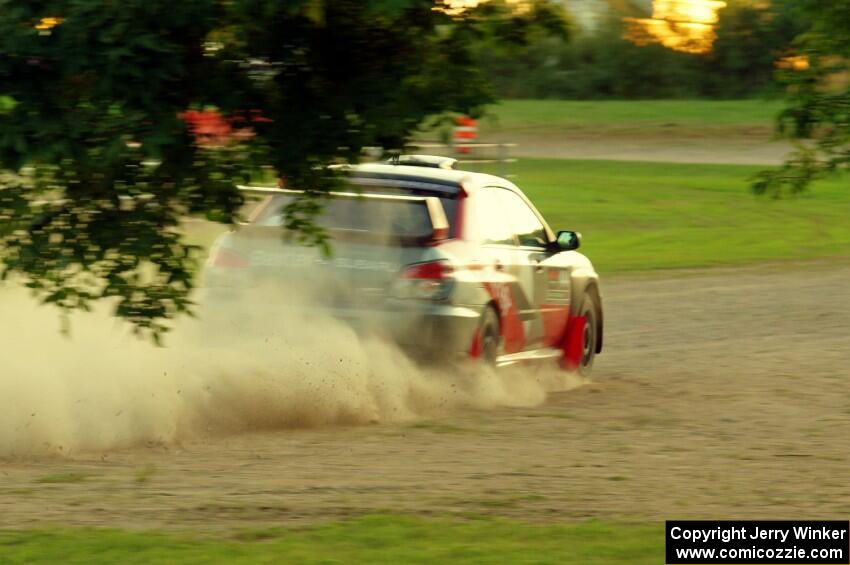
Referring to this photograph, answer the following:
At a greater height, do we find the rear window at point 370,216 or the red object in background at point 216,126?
the red object in background at point 216,126

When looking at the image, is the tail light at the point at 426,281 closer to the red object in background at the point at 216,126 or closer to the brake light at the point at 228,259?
the brake light at the point at 228,259

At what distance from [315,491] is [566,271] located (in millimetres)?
5368

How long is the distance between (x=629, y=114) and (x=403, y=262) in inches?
1463

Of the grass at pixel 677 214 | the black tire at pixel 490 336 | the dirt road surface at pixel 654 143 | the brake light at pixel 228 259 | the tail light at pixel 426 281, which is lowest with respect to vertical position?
the dirt road surface at pixel 654 143

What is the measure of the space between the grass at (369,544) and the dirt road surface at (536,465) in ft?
0.90

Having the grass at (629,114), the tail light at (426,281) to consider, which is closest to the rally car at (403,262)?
the tail light at (426,281)

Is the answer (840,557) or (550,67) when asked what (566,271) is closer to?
(840,557)

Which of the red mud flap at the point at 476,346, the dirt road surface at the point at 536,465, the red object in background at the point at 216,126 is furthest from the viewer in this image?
Result: the red mud flap at the point at 476,346

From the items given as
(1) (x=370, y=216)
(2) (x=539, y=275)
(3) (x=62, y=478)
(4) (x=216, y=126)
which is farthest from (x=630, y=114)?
(3) (x=62, y=478)

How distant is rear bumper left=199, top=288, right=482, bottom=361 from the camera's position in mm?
10445

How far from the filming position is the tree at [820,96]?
957cm

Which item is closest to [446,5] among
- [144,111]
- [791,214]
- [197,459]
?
[144,111]

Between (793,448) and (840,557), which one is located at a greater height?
(840,557)

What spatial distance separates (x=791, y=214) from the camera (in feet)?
96.7
